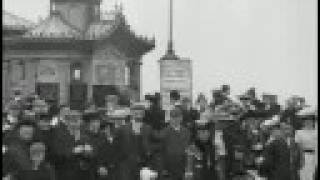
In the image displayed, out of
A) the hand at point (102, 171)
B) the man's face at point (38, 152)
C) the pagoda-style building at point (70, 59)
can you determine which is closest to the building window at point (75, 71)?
the pagoda-style building at point (70, 59)

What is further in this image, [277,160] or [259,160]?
[259,160]

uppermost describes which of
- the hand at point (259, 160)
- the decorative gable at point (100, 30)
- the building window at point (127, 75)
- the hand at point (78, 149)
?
the decorative gable at point (100, 30)

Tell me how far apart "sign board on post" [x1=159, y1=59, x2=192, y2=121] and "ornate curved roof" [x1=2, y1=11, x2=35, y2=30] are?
20605 mm

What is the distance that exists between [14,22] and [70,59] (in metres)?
4.31

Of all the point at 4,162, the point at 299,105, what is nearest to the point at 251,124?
the point at 299,105

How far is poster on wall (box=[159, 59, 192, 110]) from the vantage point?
1608 cm

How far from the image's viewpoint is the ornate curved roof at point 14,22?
36.5m

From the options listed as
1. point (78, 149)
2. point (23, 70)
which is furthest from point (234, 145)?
point (23, 70)

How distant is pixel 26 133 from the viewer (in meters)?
10.6

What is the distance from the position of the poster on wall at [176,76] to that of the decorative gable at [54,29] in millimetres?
18704

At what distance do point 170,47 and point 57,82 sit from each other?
50.5 feet

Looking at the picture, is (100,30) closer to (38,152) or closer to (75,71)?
(75,71)

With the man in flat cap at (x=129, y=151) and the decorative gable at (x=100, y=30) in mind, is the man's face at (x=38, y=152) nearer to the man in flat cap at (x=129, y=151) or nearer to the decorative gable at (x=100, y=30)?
the man in flat cap at (x=129, y=151)

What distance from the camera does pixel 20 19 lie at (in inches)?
1529
